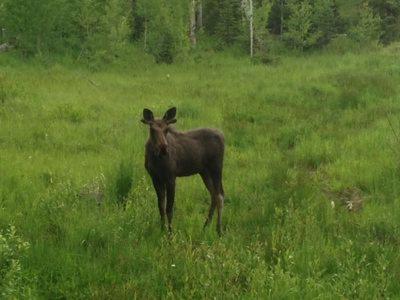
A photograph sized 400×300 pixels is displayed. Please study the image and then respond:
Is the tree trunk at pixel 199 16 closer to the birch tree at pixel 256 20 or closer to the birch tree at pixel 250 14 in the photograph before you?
the birch tree at pixel 256 20

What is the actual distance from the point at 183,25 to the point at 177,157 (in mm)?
25353

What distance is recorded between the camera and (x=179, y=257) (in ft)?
18.3

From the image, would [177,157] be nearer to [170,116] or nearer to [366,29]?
[170,116]

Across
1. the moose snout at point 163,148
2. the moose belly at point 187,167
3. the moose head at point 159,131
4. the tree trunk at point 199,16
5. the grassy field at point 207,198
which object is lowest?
the grassy field at point 207,198

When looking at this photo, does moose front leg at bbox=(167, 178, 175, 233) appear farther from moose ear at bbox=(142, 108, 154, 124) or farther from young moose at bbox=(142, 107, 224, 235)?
moose ear at bbox=(142, 108, 154, 124)

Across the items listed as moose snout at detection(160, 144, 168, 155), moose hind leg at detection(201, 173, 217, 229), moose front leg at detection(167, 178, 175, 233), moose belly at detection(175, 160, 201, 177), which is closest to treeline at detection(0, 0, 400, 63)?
moose hind leg at detection(201, 173, 217, 229)

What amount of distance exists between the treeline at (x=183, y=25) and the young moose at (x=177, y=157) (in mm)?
18439

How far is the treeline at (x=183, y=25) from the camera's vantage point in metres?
25.3

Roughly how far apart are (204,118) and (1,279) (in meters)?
9.29

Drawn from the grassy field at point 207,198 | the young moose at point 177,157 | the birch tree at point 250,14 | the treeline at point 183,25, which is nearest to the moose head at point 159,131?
the young moose at point 177,157

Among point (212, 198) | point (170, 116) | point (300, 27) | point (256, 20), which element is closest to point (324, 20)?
point (300, 27)

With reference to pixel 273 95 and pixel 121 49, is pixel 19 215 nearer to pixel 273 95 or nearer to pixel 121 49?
pixel 273 95

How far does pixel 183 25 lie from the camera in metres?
31.0

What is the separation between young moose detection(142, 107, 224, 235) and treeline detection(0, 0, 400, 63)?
18.4 meters
